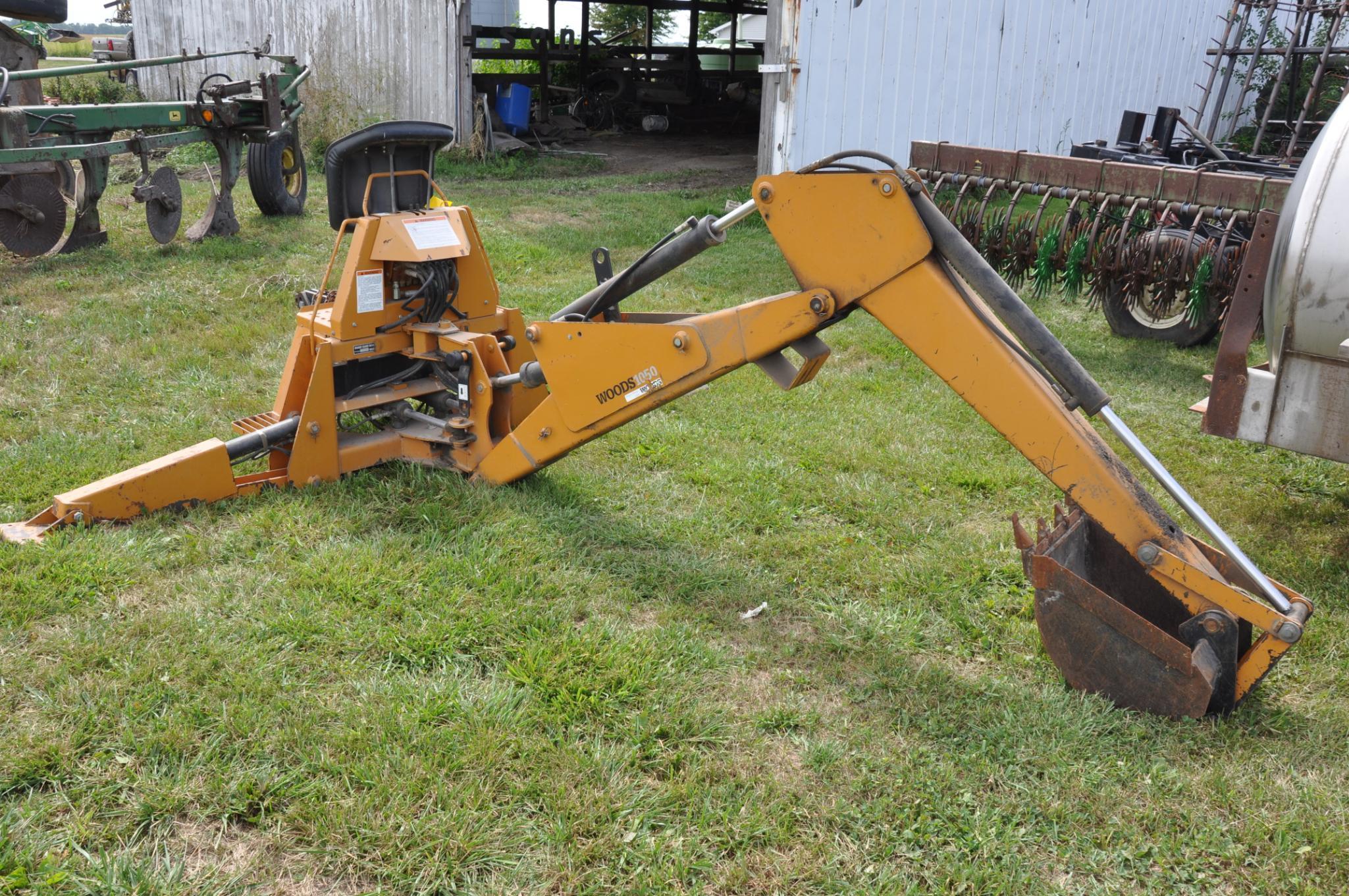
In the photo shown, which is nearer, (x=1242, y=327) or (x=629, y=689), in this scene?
(x=629, y=689)

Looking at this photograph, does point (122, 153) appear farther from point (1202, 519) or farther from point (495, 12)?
point (495, 12)

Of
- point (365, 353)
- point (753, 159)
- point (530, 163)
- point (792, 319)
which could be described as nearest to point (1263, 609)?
point (792, 319)

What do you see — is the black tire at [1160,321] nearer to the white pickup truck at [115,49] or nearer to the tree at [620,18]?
the white pickup truck at [115,49]

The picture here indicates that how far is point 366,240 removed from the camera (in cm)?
446

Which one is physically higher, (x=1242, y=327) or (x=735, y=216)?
(x=735, y=216)

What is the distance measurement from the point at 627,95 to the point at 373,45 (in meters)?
7.71

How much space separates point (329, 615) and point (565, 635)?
82 cm

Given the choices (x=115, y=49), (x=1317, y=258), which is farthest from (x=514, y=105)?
(x=1317, y=258)

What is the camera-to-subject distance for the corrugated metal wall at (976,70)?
10703 mm

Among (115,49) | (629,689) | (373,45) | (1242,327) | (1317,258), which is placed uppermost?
(373,45)

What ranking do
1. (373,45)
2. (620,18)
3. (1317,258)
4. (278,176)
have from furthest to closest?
(620,18) < (373,45) < (278,176) < (1317,258)

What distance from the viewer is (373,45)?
1409cm

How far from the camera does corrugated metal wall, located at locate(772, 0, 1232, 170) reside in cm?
1070

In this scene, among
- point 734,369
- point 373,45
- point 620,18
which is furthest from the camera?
point 620,18
